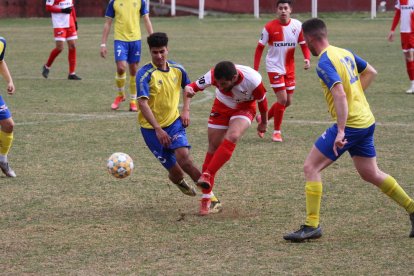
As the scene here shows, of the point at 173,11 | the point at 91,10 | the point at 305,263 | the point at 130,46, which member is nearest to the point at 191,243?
the point at 305,263

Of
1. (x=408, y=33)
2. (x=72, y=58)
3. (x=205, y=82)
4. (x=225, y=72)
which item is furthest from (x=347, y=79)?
(x=72, y=58)

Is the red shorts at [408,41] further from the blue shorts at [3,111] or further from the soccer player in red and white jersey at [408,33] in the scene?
the blue shorts at [3,111]

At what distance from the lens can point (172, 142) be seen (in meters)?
8.70

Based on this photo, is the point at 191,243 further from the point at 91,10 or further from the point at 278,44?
the point at 91,10

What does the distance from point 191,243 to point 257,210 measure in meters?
1.33

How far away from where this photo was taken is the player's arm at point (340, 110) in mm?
7117

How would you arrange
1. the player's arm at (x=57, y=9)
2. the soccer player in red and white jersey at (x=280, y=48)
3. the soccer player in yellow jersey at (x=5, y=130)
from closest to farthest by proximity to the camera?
1. the soccer player in yellow jersey at (x=5, y=130)
2. the soccer player in red and white jersey at (x=280, y=48)
3. the player's arm at (x=57, y=9)

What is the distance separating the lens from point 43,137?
42.1 ft

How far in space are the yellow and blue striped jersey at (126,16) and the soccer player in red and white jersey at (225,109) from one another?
631 cm

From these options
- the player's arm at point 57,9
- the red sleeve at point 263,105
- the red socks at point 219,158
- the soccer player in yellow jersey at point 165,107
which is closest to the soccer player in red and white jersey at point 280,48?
the red sleeve at point 263,105

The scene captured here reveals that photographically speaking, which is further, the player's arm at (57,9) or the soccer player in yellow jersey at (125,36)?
the player's arm at (57,9)

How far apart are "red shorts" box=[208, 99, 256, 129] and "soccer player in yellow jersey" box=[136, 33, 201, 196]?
407 mm

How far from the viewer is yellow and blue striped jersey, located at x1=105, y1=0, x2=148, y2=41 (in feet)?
49.8

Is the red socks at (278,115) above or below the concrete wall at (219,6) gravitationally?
above
